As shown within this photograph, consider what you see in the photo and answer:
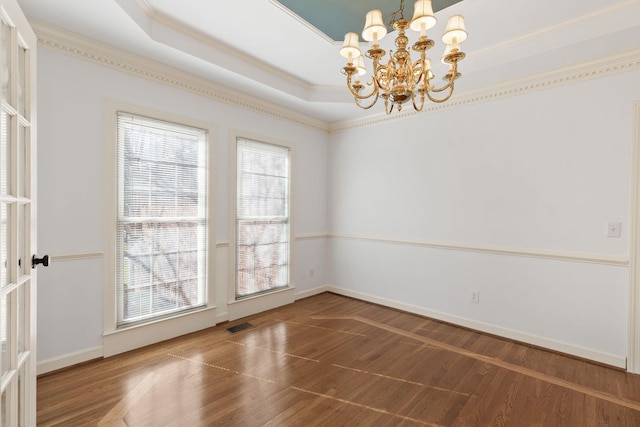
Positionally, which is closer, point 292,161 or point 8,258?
point 8,258

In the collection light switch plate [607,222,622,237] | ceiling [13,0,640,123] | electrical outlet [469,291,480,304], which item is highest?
ceiling [13,0,640,123]

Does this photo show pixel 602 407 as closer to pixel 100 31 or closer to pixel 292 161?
pixel 292 161

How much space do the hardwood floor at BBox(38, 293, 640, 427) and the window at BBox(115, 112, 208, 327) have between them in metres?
0.47

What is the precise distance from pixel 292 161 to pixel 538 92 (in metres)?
2.84

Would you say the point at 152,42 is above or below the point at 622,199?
above

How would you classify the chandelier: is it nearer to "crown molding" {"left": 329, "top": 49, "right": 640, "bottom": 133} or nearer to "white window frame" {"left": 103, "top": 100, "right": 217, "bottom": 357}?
Answer: "crown molding" {"left": 329, "top": 49, "right": 640, "bottom": 133}

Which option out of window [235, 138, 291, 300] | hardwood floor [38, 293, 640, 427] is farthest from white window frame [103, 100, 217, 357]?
window [235, 138, 291, 300]

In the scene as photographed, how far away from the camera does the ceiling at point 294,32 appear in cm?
217

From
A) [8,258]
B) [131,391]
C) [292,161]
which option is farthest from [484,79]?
[131,391]

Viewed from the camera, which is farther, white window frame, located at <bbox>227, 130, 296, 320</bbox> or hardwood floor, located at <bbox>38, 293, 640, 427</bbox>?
white window frame, located at <bbox>227, 130, 296, 320</bbox>

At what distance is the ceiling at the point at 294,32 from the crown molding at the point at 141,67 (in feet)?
0.17

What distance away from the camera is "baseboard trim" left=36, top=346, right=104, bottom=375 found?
2307 mm

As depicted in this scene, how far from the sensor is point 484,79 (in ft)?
10.1

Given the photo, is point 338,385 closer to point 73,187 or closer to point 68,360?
point 68,360
